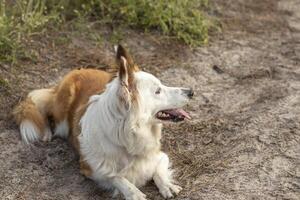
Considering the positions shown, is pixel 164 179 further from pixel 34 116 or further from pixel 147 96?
pixel 34 116

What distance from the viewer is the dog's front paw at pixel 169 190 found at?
15.4 feet

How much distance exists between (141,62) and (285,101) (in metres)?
1.80

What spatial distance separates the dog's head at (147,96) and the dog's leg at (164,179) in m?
0.40

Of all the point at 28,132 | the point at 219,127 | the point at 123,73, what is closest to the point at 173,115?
the point at 123,73

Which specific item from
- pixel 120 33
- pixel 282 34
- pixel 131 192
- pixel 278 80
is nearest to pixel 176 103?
pixel 131 192

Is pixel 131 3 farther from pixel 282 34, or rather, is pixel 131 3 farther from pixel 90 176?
pixel 90 176

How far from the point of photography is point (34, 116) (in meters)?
5.59

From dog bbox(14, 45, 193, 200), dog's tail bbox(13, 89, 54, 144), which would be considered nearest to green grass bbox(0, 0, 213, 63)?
dog's tail bbox(13, 89, 54, 144)

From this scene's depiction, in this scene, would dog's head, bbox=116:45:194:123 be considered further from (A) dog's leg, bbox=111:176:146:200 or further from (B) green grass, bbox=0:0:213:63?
(B) green grass, bbox=0:0:213:63

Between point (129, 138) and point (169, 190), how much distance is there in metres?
0.56

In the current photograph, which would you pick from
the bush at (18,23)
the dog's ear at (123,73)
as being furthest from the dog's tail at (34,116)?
the dog's ear at (123,73)

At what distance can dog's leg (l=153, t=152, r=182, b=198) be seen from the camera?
472cm

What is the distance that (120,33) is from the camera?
729cm

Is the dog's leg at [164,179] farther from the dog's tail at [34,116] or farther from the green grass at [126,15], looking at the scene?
the green grass at [126,15]
